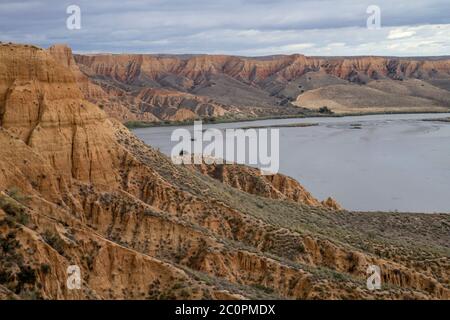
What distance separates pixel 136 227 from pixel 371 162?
54.8 meters

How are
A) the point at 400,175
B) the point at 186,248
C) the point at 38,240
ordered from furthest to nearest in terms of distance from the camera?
1. the point at 400,175
2. the point at 186,248
3. the point at 38,240

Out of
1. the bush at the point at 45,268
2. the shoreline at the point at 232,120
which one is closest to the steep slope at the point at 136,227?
the bush at the point at 45,268

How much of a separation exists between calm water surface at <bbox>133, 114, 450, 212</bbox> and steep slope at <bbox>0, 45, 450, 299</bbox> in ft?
73.1

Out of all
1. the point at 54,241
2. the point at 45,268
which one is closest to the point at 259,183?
the point at 54,241

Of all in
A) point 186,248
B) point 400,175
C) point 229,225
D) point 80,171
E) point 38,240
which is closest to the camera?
point 38,240

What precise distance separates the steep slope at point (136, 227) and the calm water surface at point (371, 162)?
22277 mm

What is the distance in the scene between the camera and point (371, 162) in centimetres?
7631

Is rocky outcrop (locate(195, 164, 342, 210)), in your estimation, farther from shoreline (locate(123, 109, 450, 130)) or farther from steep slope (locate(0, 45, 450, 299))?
shoreline (locate(123, 109, 450, 130))

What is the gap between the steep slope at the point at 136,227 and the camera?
2056cm

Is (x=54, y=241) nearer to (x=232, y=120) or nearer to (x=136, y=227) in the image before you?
(x=136, y=227)

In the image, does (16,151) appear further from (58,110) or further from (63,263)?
(63,263)
